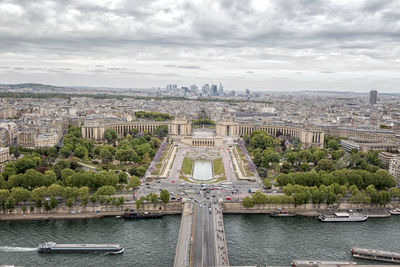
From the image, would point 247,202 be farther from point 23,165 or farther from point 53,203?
point 23,165

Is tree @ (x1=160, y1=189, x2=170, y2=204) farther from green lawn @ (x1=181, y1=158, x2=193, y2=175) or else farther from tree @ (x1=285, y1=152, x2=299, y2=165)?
tree @ (x1=285, y1=152, x2=299, y2=165)

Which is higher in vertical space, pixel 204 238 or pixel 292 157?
pixel 292 157

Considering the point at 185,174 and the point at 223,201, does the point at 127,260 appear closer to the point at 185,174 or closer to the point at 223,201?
the point at 223,201

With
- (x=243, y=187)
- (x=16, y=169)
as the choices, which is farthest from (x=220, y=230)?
(x=16, y=169)

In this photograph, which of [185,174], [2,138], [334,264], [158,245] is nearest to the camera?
[334,264]

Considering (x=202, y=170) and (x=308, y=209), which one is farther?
(x=202, y=170)

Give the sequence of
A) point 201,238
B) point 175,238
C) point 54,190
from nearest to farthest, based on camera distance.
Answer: point 201,238 < point 175,238 < point 54,190


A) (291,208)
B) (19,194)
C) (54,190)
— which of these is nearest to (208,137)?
(291,208)
